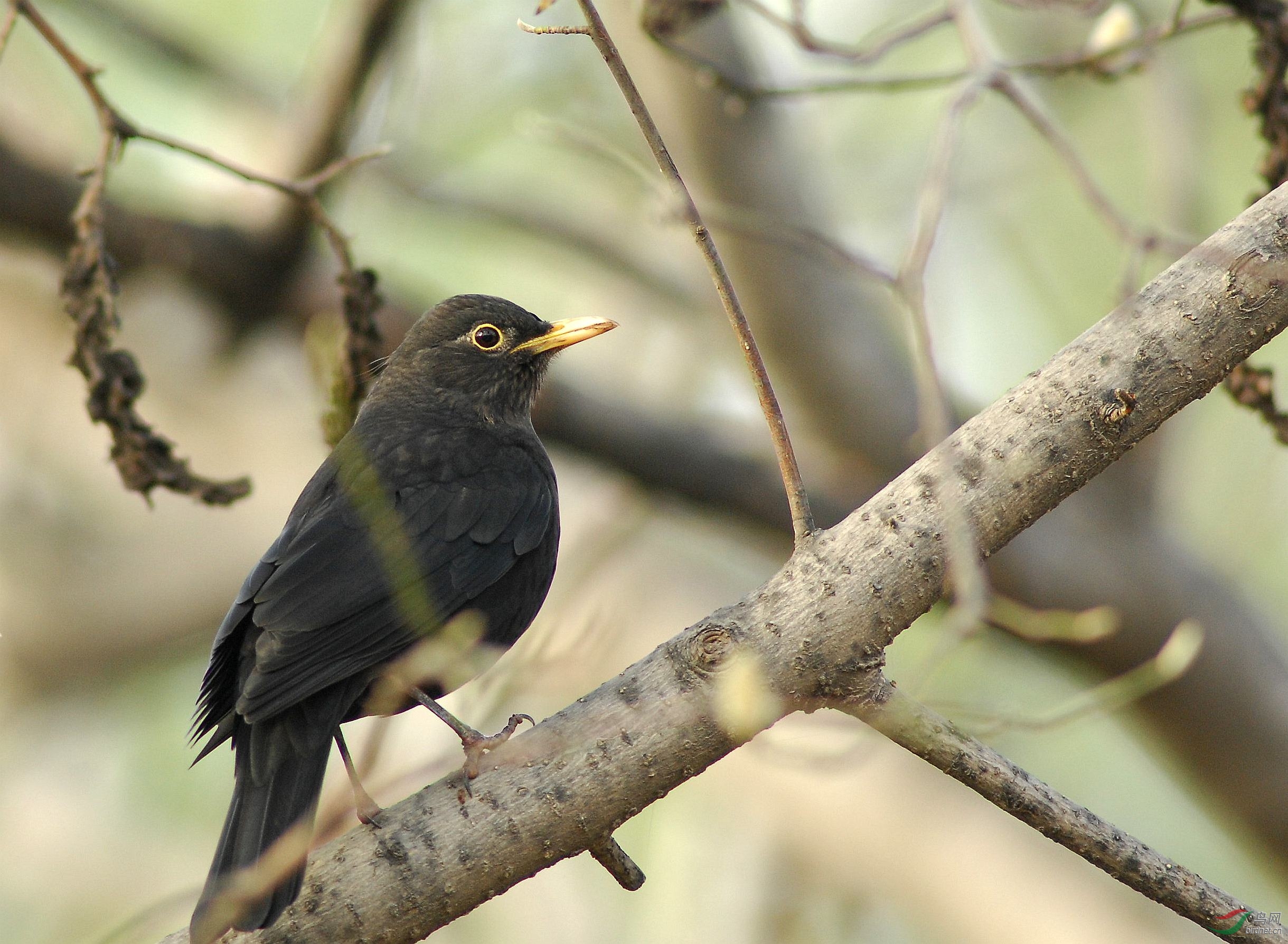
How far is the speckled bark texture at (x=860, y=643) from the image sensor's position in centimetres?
248

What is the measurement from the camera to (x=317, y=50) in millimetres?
6418

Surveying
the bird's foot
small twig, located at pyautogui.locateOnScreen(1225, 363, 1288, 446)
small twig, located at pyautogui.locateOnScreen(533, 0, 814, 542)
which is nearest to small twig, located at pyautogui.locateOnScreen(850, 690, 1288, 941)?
small twig, located at pyautogui.locateOnScreen(533, 0, 814, 542)

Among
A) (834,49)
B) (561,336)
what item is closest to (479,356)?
(561,336)

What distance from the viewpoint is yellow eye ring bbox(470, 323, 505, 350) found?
4953 millimetres

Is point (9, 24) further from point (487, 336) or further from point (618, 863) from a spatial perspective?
point (618, 863)

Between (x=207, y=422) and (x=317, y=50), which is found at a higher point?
(x=317, y=50)

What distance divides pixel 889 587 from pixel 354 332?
2261mm

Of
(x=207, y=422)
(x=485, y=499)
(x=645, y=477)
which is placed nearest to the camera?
(x=485, y=499)

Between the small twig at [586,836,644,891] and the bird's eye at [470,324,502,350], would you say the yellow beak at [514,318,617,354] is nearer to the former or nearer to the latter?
the bird's eye at [470,324,502,350]

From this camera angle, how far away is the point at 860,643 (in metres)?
2.56

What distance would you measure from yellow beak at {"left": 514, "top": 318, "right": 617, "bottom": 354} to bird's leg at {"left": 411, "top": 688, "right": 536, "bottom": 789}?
157 cm

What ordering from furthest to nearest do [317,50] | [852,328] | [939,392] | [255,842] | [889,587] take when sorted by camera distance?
[852,328], [317,50], [255,842], [939,392], [889,587]

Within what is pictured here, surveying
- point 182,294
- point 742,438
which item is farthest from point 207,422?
point 742,438

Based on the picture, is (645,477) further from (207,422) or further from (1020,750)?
(1020,750)
